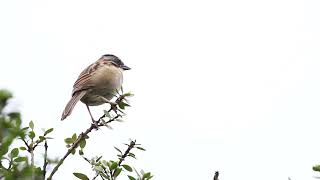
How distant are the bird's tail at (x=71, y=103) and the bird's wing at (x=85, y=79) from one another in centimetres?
7

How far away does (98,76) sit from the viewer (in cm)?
639

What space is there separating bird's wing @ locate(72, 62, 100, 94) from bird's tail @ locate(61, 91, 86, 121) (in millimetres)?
66

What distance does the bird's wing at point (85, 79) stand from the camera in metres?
6.27

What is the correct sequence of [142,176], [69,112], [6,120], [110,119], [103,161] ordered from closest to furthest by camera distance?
1. [6,120]
2. [142,176]
3. [103,161]
4. [110,119]
5. [69,112]

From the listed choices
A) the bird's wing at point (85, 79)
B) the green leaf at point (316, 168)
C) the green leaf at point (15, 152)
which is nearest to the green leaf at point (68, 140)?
the green leaf at point (15, 152)

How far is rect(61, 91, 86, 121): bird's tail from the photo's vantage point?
5.26 meters

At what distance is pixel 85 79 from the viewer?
6.43 metres

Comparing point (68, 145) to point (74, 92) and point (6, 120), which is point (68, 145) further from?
point (74, 92)

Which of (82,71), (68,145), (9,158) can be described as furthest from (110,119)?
(82,71)

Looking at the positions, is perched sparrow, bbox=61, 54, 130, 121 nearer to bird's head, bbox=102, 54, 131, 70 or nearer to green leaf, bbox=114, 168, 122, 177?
bird's head, bbox=102, 54, 131, 70

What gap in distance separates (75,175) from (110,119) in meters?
0.75

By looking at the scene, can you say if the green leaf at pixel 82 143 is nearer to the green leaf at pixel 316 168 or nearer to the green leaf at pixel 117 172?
the green leaf at pixel 117 172

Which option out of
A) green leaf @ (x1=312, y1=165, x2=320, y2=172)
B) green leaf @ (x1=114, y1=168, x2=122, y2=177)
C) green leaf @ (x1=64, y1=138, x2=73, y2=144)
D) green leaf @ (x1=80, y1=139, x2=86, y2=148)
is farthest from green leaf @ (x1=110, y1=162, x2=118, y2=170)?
green leaf @ (x1=312, y1=165, x2=320, y2=172)

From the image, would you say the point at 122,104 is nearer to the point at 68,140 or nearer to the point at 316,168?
the point at 68,140
